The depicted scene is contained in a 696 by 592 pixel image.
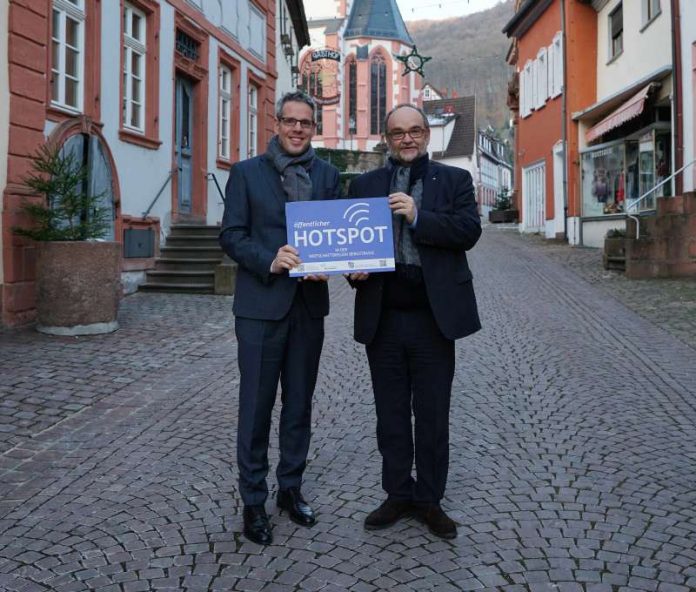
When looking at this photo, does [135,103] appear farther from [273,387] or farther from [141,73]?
[273,387]

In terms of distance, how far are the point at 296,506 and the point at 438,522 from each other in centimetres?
67

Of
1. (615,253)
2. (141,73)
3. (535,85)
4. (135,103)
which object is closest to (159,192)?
(135,103)

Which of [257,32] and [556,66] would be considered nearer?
[257,32]

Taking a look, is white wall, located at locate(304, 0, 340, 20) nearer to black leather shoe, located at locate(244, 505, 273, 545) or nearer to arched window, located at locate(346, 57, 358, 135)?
arched window, located at locate(346, 57, 358, 135)

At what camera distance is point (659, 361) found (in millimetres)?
7293

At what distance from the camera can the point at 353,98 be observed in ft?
195

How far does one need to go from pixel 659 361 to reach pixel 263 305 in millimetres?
5129

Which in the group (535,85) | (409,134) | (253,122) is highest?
(535,85)

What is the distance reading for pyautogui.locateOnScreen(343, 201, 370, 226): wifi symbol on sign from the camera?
3332 mm

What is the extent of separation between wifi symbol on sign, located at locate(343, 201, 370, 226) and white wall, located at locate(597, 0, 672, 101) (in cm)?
1383

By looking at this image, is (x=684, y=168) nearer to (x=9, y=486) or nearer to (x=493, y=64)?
(x=9, y=486)

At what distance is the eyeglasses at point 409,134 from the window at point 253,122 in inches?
594

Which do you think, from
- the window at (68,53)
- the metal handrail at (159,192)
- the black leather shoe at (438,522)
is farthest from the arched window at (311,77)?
the black leather shoe at (438,522)

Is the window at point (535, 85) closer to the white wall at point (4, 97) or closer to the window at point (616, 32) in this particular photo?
the window at point (616, 32)
